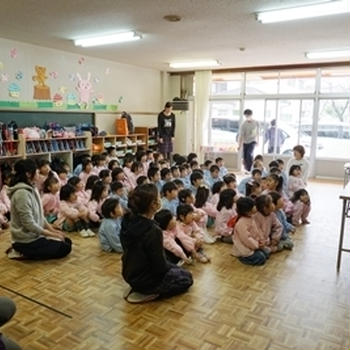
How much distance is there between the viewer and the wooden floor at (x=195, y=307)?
2127 millimetres

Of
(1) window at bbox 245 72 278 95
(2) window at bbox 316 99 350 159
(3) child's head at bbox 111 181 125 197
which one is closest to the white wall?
(1) window at bbox 245 72 278 95

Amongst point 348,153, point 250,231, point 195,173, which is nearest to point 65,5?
point 195,173

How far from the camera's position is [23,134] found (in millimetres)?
5480

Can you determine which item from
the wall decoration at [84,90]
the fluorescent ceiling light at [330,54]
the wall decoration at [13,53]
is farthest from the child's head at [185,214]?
the fluorescent ceiling light at [330,54]

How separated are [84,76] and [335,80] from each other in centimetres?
553

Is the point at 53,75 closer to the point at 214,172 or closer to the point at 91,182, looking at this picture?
the point at 91,182

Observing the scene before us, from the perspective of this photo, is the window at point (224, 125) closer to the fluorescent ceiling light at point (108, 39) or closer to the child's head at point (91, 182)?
the fluorescent ceiling light at point (108, 39)

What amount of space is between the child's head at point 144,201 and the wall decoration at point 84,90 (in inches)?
202

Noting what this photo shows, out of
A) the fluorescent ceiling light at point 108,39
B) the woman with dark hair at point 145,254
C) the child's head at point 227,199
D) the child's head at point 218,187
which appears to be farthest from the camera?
the fluorescent ceiling light at point 108,39

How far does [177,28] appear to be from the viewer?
185 inches

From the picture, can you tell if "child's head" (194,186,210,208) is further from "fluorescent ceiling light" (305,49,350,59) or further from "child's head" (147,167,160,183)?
"fluorescent ceiling light" (305,49,350,59)

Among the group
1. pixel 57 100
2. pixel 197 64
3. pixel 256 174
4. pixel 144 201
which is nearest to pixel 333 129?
pixel 197 64

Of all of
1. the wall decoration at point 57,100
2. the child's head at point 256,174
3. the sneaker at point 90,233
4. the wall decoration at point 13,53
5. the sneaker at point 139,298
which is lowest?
the sneaker at point 90,233

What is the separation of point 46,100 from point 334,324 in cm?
579
